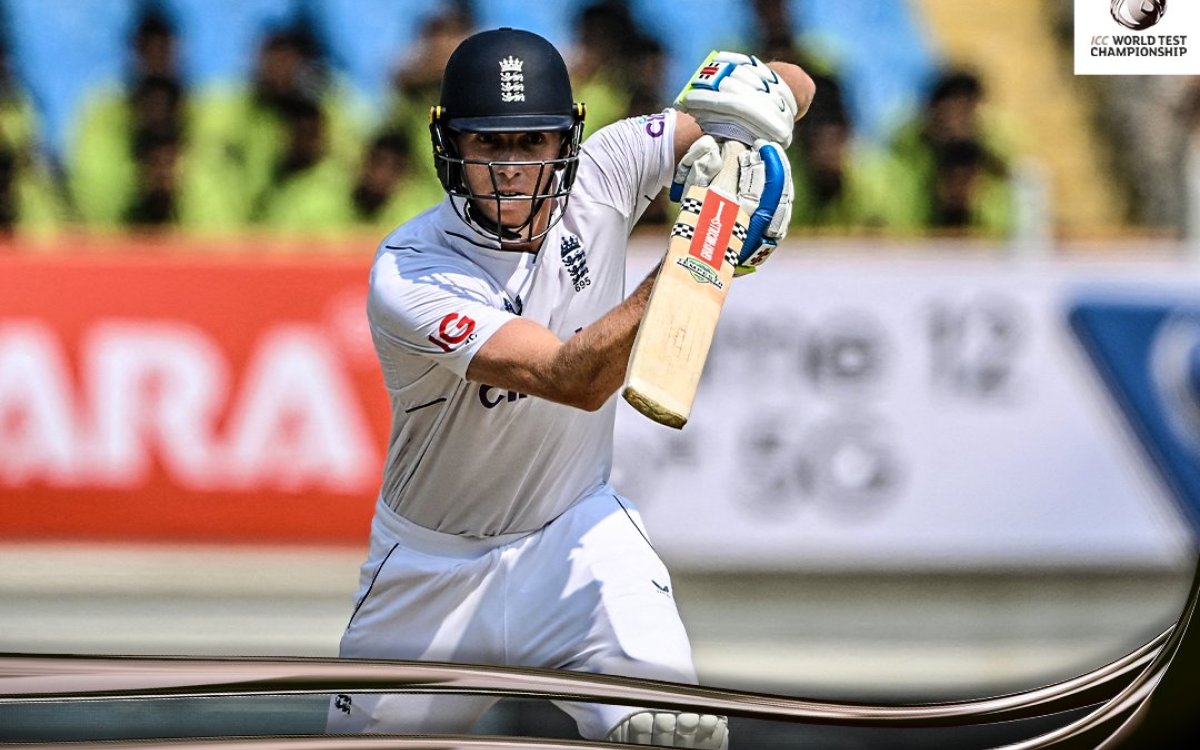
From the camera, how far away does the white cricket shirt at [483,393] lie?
2537mm

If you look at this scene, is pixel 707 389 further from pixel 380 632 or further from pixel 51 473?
pixel 380 632

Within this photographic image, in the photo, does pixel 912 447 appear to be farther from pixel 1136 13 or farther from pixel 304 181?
pixel 1136 13

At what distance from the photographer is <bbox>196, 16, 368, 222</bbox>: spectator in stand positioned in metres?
5.57

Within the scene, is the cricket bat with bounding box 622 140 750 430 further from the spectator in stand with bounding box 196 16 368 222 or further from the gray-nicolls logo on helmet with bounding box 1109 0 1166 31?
the spectator in stand with bounding box 196 16 368 222

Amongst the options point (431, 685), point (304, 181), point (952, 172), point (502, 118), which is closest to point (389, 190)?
point (304, 181)

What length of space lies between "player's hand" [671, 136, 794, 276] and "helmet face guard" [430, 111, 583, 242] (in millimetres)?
278

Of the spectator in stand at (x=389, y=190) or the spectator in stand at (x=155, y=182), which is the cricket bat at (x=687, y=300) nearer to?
the spectator in stand at (x=389, y=190)

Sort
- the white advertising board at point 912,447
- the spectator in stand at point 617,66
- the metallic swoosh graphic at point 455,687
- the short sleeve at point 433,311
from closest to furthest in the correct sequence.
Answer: the metallic swoosh graphic at point 455,687 → the short sleeve at point 433,311 → the white advertising board at point 912,447 → the spectator in stand at point 617,66

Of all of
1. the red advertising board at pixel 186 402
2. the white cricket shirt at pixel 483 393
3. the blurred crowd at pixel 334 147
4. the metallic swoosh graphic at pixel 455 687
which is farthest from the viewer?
the blurred crowd at pixel 334 147

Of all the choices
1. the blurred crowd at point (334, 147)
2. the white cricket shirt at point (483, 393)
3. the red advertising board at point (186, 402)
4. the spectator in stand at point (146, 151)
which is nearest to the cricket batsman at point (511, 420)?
the white cricket shirt at point (483, 393)

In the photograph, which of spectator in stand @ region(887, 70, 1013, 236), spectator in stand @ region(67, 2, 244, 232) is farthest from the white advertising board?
spectator in stand @ region(67, 2, 244, 232)

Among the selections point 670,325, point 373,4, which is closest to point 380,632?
point 670,325

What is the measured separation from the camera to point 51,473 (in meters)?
4.98

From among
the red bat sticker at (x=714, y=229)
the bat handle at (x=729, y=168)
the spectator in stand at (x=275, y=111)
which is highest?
the spectator in stand at (x=275, y=111)
